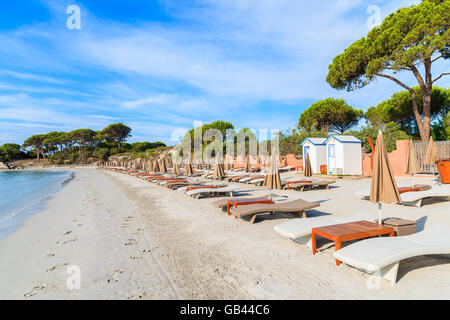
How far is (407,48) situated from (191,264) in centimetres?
2106

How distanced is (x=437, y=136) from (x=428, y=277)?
26.9 meters

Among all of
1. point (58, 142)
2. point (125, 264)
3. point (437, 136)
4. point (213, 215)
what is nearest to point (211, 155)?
point (437, 136)

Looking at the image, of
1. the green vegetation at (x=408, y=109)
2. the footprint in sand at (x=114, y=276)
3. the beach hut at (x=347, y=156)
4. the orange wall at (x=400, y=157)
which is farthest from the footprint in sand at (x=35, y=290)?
the green vegetation at (x=408, y=109)

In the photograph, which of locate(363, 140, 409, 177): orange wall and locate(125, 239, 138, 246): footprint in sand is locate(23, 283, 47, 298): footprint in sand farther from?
locate(363, 140, 409, 177): orange wall

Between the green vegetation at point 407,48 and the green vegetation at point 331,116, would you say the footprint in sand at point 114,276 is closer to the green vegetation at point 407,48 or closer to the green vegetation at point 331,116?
the green vegetation at point 407,48

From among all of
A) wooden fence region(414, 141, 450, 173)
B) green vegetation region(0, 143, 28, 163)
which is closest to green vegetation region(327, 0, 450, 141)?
wooden fence region(414, 141, 450, 173)

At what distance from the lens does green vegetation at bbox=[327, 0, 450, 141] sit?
1606 centimetres

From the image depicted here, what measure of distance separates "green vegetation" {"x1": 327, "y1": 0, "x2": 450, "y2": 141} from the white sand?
1476 centimetres

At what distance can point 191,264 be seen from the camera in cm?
356

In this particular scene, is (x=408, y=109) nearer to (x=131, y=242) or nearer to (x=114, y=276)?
(x=131, y=242)

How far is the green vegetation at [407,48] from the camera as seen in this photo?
632 inches

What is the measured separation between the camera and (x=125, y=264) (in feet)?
12.0

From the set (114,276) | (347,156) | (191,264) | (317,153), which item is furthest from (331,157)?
(114,276)
